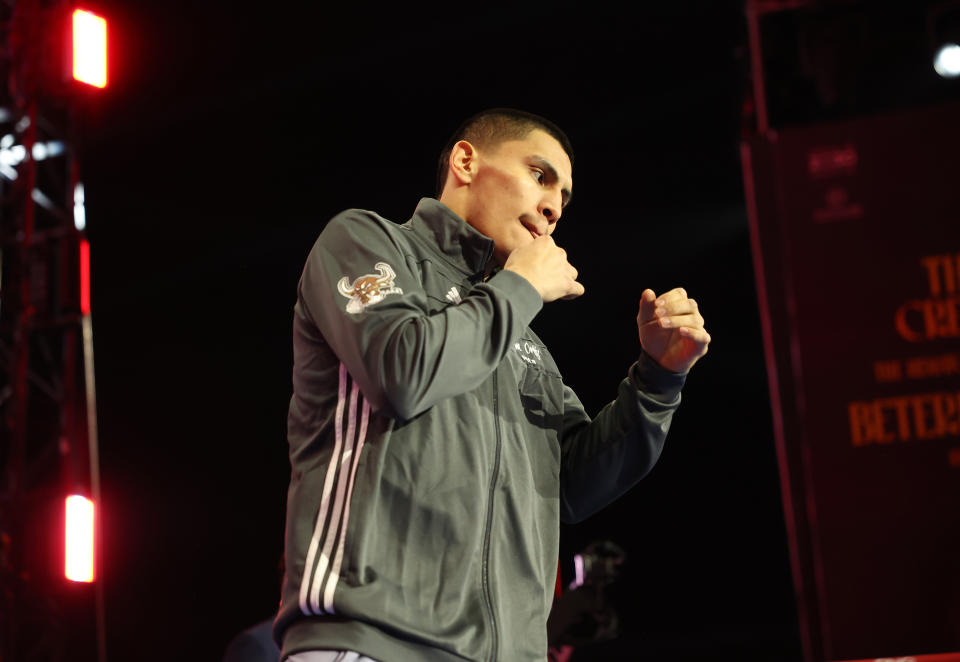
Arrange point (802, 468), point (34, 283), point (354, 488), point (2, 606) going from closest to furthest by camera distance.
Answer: point (354, 488)
point (802, 468)
point (2, 606)
point (34, 283)

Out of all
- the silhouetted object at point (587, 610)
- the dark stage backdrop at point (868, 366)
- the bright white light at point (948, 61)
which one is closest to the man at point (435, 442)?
the silhouetted object at point (587, 610)

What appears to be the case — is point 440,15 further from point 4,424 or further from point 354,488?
point 354,488

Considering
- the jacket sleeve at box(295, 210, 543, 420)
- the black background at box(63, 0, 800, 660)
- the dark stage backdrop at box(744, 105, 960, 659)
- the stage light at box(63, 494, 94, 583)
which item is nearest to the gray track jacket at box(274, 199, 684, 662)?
the jacket sleeve at box(295, 210, 543, 420)

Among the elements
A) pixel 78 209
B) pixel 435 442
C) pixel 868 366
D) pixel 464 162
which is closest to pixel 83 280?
pixel 78 209

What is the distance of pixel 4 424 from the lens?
566 cm

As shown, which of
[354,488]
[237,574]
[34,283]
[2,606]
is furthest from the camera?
[237,574]

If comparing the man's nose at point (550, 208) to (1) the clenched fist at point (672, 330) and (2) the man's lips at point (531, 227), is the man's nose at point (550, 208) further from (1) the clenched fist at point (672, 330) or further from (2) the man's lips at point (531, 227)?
(1) the clenched fist at point (672, 330)

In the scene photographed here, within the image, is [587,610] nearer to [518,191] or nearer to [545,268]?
[518,191]

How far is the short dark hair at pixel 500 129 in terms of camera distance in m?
1.93

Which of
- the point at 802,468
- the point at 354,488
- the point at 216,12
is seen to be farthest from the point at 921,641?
the point at 216,12

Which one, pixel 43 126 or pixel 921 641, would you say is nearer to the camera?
pixel 921 641

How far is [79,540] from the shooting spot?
17.6 ft

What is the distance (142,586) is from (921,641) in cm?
485

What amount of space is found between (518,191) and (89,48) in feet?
15.1
